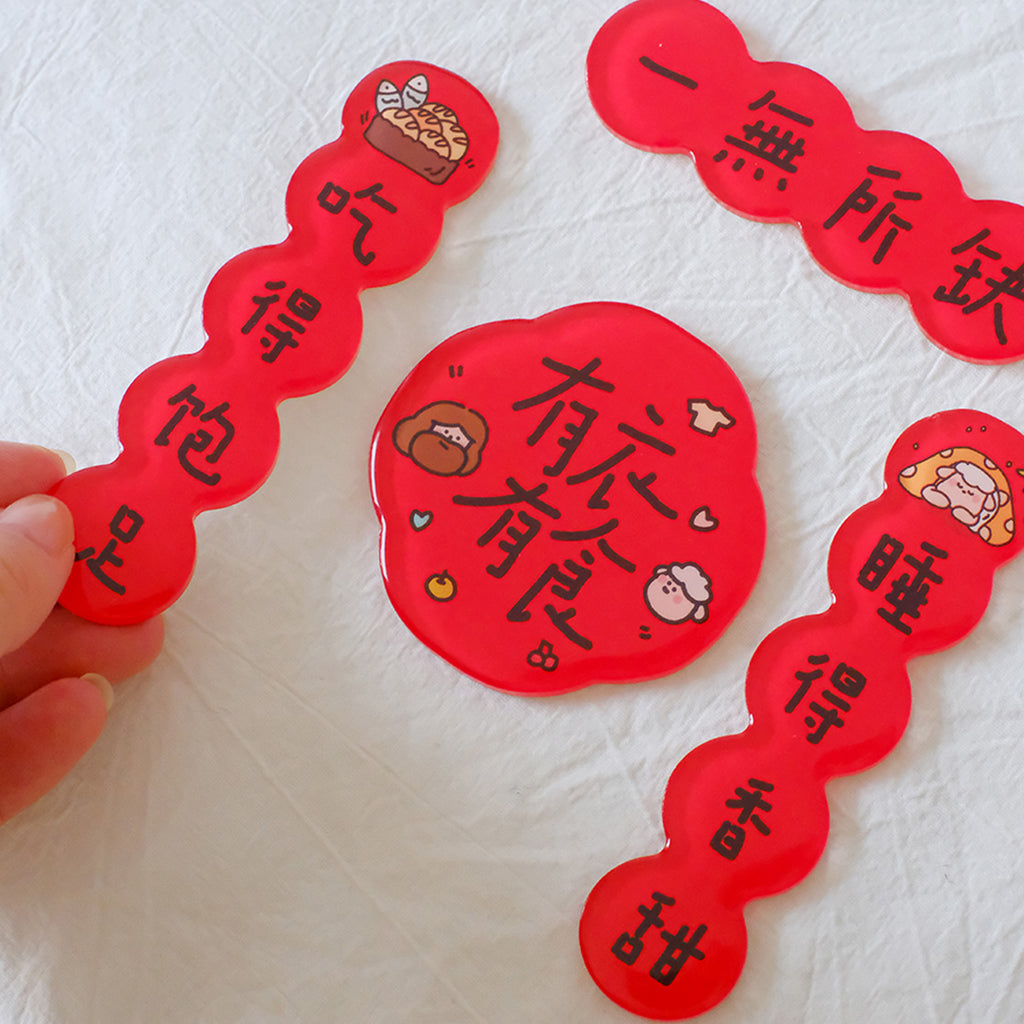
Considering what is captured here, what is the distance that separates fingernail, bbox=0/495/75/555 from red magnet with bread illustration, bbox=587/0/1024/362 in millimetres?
378

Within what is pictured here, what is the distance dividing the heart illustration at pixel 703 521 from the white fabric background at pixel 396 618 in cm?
4

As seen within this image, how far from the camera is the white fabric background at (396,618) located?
0.50 metres

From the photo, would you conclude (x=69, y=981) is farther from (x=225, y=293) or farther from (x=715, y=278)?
(x=715, y=278)

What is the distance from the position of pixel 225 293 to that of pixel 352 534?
16 cm

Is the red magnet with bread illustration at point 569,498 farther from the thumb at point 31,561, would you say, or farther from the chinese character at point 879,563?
the thumb at point 31,561

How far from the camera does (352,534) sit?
542 millimetres

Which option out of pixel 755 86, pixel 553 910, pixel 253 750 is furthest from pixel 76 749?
pixel 755 86

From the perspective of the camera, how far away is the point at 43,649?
1.70 feet

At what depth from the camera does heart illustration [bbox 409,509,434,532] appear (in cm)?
54

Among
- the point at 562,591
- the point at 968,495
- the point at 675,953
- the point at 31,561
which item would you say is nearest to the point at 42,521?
the point at 31,561

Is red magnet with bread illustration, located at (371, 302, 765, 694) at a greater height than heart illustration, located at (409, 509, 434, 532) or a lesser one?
greater

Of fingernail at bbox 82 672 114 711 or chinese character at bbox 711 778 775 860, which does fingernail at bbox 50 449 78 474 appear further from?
chinese character at bbox 711 778 775 860

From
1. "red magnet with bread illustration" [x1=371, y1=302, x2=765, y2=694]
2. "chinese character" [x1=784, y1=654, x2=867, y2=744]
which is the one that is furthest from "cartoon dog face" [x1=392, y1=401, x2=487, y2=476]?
"chinese character" [x1=784, y1=654, x2=867, y2=744]

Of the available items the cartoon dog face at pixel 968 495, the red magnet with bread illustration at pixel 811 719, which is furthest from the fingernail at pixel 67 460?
the cartoon dog face at pixel 968 495
